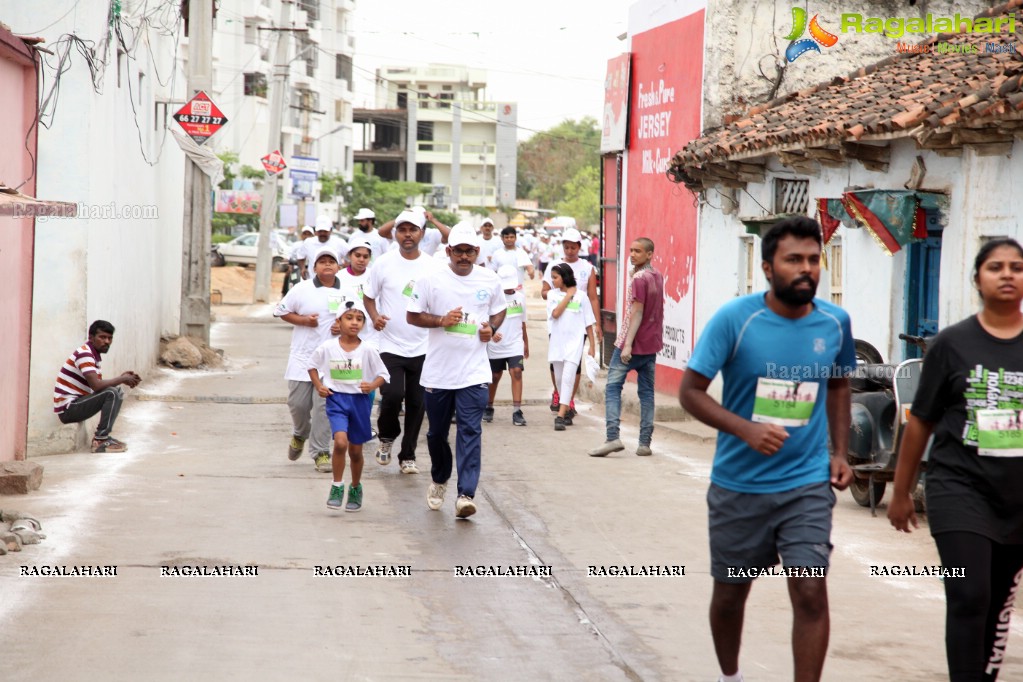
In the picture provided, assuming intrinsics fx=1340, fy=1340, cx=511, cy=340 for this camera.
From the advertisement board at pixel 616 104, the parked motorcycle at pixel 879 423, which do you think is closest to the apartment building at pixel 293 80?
the advertisement board at pixel 616 104

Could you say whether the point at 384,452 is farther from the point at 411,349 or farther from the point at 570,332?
the point at 570,332

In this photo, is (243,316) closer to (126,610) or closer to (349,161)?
(126,610)

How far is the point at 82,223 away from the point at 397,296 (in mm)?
3037

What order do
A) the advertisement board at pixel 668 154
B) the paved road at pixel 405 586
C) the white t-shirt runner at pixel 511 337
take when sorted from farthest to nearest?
the advertisement board at pixel 668 154, the white t-shirt runner at pixel 511 337, the paved road at pixel 405 586

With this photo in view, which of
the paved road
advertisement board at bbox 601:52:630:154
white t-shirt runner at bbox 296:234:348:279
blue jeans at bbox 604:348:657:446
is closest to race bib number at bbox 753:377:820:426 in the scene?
the paved road

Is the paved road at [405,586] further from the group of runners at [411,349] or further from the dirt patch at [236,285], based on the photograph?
the dirt patch at [236,285]

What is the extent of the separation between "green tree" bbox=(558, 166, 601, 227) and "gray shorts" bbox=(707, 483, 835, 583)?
277 feet

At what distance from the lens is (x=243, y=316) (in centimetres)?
3084

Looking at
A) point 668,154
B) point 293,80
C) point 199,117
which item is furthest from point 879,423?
point 293,80

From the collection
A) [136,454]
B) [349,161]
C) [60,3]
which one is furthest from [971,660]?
[349,161]

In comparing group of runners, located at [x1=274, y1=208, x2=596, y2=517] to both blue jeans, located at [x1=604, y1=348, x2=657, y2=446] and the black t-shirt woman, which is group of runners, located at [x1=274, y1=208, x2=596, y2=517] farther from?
the black t-shirt woman

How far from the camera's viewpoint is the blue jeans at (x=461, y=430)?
9000mm

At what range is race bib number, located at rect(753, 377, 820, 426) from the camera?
199 inches

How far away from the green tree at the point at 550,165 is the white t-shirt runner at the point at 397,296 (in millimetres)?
99067
